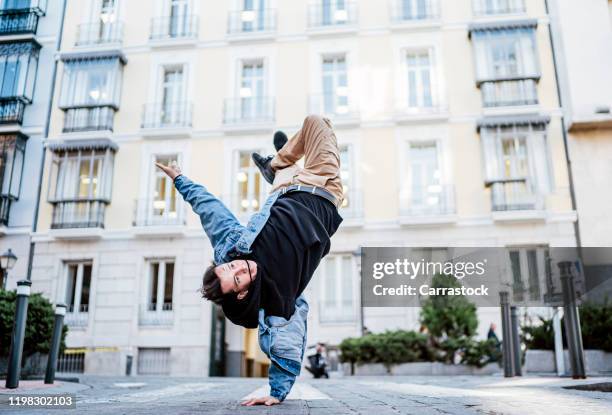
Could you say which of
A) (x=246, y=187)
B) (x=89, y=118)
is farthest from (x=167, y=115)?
(x=246, y=187)

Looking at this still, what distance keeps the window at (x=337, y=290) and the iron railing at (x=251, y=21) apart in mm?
6668

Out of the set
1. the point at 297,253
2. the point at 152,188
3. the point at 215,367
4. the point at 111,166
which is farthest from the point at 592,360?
the point at 111,166

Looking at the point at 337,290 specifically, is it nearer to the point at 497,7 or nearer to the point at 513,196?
the point at 513,196

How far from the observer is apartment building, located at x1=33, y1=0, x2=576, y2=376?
1345 cm

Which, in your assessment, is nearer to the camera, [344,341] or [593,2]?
[344,341]

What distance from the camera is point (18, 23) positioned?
15422 mm

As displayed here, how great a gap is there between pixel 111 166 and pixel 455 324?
31.5 feet

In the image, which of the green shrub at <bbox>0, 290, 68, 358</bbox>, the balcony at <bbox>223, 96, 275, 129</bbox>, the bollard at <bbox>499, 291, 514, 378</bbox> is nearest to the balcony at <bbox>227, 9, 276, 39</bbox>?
the balcony at <bbox>223, 96, 275, 129</bbox>

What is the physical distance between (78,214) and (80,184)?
2.95 ft

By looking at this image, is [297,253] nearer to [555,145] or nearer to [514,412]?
[514,412]

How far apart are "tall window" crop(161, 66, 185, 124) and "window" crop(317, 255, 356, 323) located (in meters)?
5.76

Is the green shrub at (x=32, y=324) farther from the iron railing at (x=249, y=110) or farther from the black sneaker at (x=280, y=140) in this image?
the iron railing at (x=249, y=110)

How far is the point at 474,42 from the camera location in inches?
567

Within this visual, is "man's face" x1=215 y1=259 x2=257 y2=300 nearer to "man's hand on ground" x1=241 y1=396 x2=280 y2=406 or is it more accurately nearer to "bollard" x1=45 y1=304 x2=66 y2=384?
"man's hand on ground" x1=241 y1=396 x2=280 y2=406
